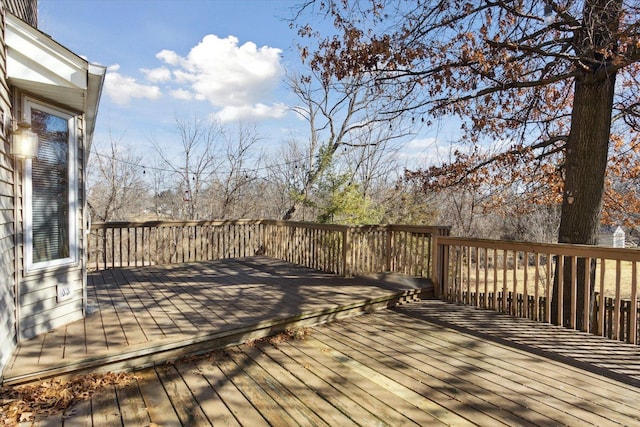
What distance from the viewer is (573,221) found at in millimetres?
4773

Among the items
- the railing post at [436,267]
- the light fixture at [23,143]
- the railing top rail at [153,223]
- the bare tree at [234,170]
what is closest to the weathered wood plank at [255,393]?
the light fixture at [23,143]

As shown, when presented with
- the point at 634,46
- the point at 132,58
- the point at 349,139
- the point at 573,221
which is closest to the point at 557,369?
the point at 573,221

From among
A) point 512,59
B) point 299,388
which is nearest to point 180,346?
point 299,388

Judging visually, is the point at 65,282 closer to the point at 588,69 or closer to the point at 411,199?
Answer: the point at 588,69

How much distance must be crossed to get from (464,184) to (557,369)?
5.07 m

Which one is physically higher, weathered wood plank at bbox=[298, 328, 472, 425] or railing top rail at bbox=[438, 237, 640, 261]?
railing top rail at bbox=[438, 237, 640, 261]

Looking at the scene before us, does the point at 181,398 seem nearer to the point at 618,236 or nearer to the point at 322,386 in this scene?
the point at 322,386

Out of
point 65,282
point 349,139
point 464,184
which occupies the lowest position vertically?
point 65,282

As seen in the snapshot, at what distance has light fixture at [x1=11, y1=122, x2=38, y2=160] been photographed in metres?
2.74

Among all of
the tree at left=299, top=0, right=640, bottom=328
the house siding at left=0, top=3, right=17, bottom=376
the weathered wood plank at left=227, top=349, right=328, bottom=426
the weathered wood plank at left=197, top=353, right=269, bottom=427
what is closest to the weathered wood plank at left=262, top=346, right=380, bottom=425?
the weathered wood plank at left=227, top=349, right=328, bottom=426

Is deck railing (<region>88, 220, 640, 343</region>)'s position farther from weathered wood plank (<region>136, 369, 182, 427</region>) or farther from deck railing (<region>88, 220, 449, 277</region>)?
weathered wood plank (<region>136, 369, 182, 427</region>)

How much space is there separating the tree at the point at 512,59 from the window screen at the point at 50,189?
3.63 meters

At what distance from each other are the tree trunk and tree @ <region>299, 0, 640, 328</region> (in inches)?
0.4

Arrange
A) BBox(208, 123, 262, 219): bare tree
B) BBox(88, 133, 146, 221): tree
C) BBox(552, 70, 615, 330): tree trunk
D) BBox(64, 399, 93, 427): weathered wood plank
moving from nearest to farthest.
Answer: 1. BBox(64, 399, 93, 427): weathered wood plank
2. BBox(552, 70, 615, 330): tree trunk
3. BBox(88, 133, 146, 221): tree
4. BBox(208, 123, 262, 219): bare tree
